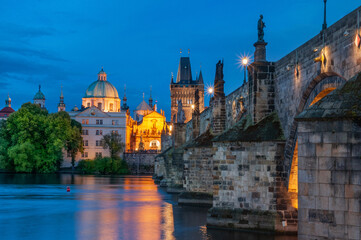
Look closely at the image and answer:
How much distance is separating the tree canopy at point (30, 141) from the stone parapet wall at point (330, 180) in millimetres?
68886

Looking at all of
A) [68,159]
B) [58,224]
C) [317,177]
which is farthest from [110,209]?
[68,159]

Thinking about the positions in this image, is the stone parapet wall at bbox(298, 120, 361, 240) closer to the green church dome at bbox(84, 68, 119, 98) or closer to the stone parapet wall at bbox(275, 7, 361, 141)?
the stone parapet wall at bbox(275, 7, 361, 141)

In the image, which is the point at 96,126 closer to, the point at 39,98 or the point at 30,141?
the point at 30,141

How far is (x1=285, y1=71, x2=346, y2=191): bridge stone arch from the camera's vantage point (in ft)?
54.6

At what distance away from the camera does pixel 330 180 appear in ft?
36.8

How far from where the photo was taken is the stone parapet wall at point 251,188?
19.7 m

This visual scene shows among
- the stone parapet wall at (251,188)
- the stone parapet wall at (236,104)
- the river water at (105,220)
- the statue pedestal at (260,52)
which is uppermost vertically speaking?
A: the statue pedestal at (260,52)

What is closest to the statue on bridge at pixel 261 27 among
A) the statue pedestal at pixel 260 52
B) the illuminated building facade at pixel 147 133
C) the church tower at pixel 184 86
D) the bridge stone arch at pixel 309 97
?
the statue pedestal at pixel 260 52

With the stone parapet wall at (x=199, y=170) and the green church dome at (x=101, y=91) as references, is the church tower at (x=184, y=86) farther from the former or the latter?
the stone parapet wall at (x=199, y=170)

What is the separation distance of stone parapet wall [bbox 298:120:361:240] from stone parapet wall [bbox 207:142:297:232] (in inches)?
321

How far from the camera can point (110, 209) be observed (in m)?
31.3

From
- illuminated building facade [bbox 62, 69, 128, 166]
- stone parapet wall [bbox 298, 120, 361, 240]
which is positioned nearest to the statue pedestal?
stone parapet wall [bbox 298, 120, 361, 240]

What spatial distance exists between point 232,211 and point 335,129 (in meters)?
10.0

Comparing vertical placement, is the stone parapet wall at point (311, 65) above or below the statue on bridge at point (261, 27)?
below
